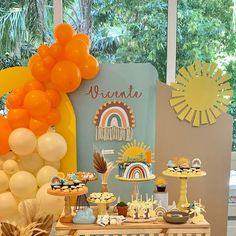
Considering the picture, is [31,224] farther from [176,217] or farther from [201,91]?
[201,91]

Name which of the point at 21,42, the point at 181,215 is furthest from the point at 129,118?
the point at 21,42

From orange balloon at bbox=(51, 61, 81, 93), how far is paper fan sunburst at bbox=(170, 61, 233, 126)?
739 mm

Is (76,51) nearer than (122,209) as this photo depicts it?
No

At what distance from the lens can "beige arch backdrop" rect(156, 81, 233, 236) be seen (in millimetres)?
3094

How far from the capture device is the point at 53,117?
2895 millimetres

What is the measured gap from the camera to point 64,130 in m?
3.01

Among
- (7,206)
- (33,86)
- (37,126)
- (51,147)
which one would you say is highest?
(33,86)

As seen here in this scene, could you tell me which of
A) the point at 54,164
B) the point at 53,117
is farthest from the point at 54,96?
the point at 54,164

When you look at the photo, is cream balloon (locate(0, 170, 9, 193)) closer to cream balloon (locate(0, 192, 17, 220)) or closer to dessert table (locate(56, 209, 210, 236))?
cream balloon (locate(0, 192, 17, 220))

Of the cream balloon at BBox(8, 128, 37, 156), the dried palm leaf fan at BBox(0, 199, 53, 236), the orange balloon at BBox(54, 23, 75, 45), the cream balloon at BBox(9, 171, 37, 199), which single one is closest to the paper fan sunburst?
the orange balloon at BBox(54, 23, 75, 45)

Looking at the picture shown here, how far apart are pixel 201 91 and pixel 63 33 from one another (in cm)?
109

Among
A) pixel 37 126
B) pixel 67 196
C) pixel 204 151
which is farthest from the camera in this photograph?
pixel 204 151

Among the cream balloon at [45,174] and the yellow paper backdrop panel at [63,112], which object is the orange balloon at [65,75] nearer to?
the yellow paper backdrop panel at [63,112]

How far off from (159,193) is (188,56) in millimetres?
1593
